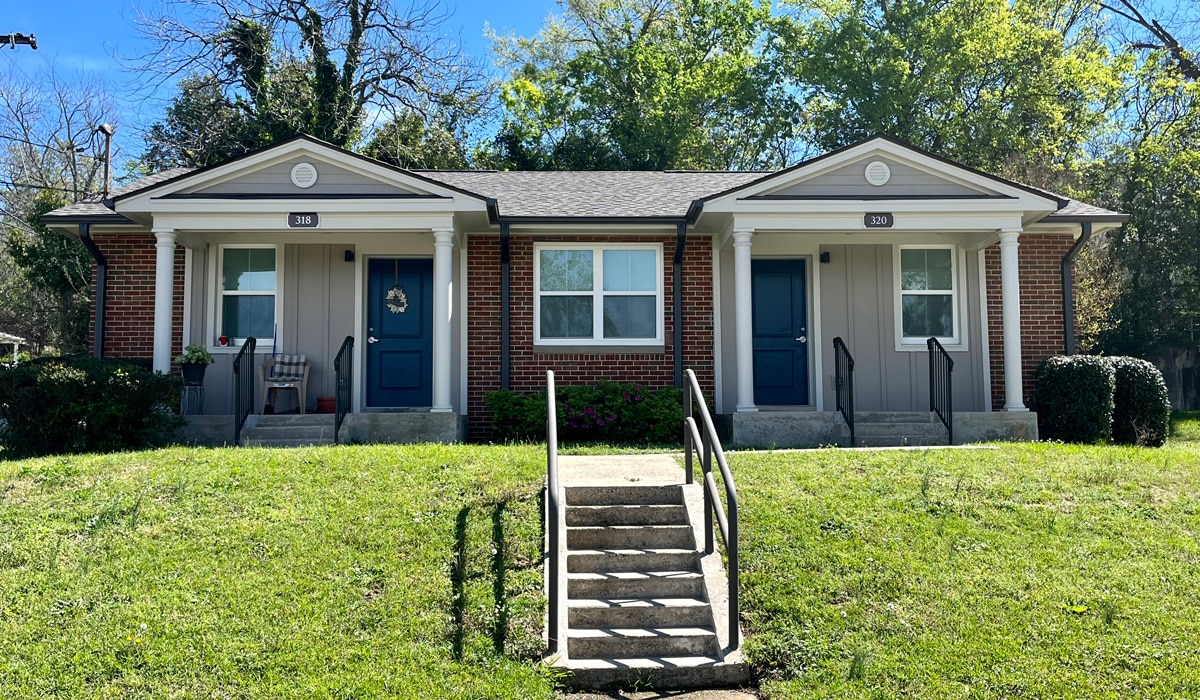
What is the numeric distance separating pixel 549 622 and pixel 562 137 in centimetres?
2603

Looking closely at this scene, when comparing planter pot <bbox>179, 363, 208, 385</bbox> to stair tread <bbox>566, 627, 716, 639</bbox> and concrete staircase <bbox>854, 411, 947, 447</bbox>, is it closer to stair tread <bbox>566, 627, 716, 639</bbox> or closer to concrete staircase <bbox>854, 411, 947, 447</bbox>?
stair tread <bbox>566, 627, 716, 639</bbox>

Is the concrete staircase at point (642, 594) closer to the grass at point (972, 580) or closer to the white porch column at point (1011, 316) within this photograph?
the grass at point (972, 580)

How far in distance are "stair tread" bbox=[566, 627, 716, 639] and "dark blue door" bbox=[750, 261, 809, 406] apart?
7390 mm

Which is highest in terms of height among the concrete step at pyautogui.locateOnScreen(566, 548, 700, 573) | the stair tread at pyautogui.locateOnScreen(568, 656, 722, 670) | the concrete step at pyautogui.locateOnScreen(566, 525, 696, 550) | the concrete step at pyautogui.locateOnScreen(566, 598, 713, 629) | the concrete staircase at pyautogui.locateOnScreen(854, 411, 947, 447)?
the concrete staircase at pyautogui.locateOnScreen(854, 411, 947, 447)

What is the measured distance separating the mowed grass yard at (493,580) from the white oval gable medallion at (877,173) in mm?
4483

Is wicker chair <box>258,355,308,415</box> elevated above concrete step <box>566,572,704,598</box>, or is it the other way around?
wicker chair <box>258,355,308,415</box>

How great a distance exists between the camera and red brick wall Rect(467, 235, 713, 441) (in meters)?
12.4

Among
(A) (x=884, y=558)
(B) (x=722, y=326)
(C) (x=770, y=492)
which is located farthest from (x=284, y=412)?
(A) (x=884, y=558)

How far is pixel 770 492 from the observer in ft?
24.5

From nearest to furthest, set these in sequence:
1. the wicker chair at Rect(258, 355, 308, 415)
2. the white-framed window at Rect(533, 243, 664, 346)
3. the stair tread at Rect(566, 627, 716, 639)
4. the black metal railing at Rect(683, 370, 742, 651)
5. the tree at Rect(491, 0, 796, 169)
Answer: the black metal railing at Rect(683, 370, 742, 651), the stair tread at Rect(566, 627, 716, 639), the wicker chair at Rect(258, 355, 308, 415), the white-framed window at Rect(533, 243, 664, 346), the tree at Rect(491, 0, 796, 169)

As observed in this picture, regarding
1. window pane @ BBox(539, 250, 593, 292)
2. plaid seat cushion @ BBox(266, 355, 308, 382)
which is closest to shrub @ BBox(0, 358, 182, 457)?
plaid seat cushion @ BBox(266, 355, 308, 382)

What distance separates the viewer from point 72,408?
9.46 meters

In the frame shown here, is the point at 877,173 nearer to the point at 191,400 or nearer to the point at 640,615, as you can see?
the point at 640,615

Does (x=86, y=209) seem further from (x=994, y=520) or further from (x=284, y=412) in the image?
(x=994, y=520)
